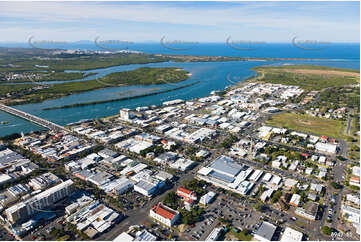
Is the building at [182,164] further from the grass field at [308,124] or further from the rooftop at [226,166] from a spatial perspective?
the grass field at [308,124]

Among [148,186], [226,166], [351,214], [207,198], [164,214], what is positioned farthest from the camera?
[226,166]

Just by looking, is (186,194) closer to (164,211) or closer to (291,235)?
(164,211)

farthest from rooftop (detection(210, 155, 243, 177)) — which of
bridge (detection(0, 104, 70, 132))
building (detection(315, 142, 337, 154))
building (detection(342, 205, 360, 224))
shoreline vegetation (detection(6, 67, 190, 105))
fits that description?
shoreline vegetation (detection(6, 67, 190, 105))

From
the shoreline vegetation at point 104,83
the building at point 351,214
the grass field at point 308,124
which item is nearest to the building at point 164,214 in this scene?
the building at point 351,214

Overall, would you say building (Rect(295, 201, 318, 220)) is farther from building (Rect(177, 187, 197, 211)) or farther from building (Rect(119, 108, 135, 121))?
building (Rect(119, 108, 135, 121))

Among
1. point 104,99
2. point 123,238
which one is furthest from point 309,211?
point 104,99

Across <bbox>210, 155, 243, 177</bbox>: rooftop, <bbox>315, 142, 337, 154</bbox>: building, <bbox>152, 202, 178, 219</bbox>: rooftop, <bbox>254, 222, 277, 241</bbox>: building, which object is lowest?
<bbox>254, 222, 277, 241</bbox>: building
